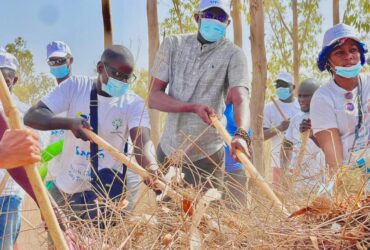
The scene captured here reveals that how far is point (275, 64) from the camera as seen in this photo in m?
17.8

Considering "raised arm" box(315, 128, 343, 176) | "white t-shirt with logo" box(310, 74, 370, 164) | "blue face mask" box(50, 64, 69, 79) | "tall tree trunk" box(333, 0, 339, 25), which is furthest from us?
"tall tree trunk" box(333, 0, 339, 25)

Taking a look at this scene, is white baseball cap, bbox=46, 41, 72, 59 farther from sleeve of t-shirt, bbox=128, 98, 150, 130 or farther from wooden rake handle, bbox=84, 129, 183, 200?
wooden rake handle, bbox=84, 129, 183, 200

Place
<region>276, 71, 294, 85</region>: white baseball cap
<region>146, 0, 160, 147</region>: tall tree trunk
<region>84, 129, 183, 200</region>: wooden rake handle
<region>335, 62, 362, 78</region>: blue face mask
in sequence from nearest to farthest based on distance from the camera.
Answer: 1. <region>84, 129, 183, 200</region>: wooden rake handle
2. <region>335, 62, 362, 78</region>: blue face mask
3. <region>276, 71, 294, 85</region>: white baseball cap
4. <region>146, 0, 160, 147</region>: tall tree trunk

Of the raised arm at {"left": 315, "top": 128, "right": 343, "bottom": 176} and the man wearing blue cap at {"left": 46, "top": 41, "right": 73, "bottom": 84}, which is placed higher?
the man wearing blue cap at {"left": 46, "top": 41, "right": 73, "bottom": 84}

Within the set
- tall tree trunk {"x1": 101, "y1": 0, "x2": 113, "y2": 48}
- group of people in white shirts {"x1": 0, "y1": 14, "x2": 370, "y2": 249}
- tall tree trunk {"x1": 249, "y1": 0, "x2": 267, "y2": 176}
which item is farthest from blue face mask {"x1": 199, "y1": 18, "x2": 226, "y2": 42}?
tall tree trunk {"x1": 101, "y1": 0, "x2": 113, "y2": 48}

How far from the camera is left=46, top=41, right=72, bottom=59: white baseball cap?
20.2 feet

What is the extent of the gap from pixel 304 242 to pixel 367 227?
0.19 metres

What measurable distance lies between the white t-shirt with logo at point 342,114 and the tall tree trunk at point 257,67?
2.90m

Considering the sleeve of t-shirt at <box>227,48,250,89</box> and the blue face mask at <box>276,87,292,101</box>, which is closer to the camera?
the sleeve of t-shirt at <box>227,48,250,89</box>

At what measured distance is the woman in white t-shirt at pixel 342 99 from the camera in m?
Answer: 3.70

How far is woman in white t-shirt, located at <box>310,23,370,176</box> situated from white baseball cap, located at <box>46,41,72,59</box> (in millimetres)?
2893

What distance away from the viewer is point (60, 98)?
13.2 ft

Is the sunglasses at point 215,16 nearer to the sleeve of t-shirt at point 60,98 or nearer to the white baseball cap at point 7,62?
the sleeve of t-shirt at point 60,98

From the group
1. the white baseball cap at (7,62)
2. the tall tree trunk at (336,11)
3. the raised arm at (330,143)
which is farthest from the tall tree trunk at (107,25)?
the raised arm at (330,143)
